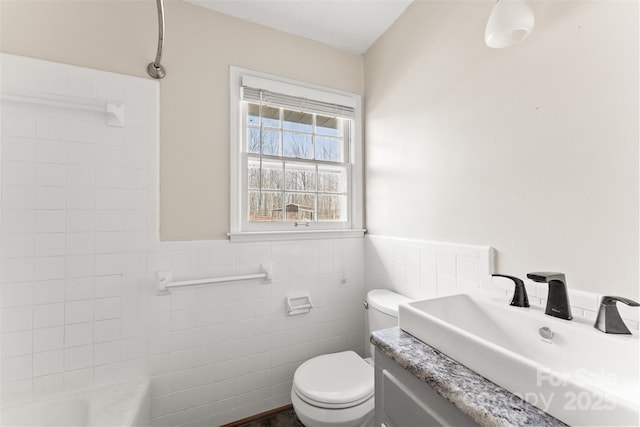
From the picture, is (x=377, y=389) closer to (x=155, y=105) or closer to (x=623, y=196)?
(x=623, y=196)

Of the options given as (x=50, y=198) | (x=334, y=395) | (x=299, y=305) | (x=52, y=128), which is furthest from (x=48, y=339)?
(x=334, y=395)

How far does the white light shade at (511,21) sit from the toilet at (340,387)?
4.18 ft

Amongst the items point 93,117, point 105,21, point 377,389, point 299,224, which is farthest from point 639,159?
point 105,21

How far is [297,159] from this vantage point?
189cm

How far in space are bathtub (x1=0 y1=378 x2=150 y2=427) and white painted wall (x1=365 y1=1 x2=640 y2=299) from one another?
65.2 inches

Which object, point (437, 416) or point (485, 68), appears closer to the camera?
point (437, 416)

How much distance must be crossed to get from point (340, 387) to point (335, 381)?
0.05 meters

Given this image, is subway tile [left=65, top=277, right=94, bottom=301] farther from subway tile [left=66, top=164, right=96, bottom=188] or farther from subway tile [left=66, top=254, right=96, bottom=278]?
subway tile [left=66, top=164, right=96, bottom=188]

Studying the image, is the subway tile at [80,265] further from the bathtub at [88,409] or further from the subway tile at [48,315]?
the bathtub at [88,409]

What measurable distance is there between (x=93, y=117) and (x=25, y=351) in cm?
116

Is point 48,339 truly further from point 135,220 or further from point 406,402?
point 406,402

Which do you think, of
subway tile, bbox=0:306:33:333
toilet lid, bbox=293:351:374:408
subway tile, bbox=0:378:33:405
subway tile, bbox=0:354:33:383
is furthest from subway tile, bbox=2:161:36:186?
toilet lid, bbox=293:351:374:408

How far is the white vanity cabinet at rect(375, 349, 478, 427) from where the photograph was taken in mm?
637

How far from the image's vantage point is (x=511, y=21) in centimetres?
90
